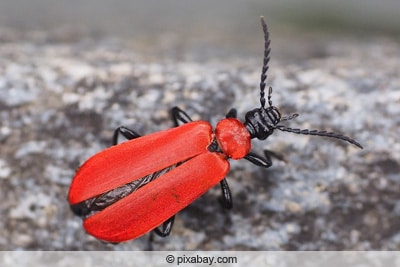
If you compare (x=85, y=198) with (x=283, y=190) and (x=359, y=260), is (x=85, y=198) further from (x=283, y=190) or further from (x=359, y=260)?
(x=359, y=260)

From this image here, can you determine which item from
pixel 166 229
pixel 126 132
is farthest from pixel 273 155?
pixel 126 132

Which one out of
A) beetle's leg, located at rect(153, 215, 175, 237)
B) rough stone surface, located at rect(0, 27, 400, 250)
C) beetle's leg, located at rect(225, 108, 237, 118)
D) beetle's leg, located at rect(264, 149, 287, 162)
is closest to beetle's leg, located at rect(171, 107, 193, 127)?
rough stone surface, located at rect(0, 27, 400, 250)

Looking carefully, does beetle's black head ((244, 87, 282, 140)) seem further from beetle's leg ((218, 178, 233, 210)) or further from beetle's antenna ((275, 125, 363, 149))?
beetle's leg ((218, 178, 233, 210))

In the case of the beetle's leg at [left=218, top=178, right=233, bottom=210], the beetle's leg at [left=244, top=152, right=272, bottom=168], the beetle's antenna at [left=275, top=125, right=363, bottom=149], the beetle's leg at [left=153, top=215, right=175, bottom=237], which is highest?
the beetle's antenna at [left=275, top=125, right=363, bottom=149]

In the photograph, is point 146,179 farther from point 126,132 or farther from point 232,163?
point 232,163

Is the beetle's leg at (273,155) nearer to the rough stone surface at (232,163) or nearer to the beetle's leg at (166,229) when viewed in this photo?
the rough stone surface at (232,163)

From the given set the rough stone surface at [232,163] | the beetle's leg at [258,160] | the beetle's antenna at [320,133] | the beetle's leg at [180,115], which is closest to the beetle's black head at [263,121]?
the beetle's antenna at [320,133]
